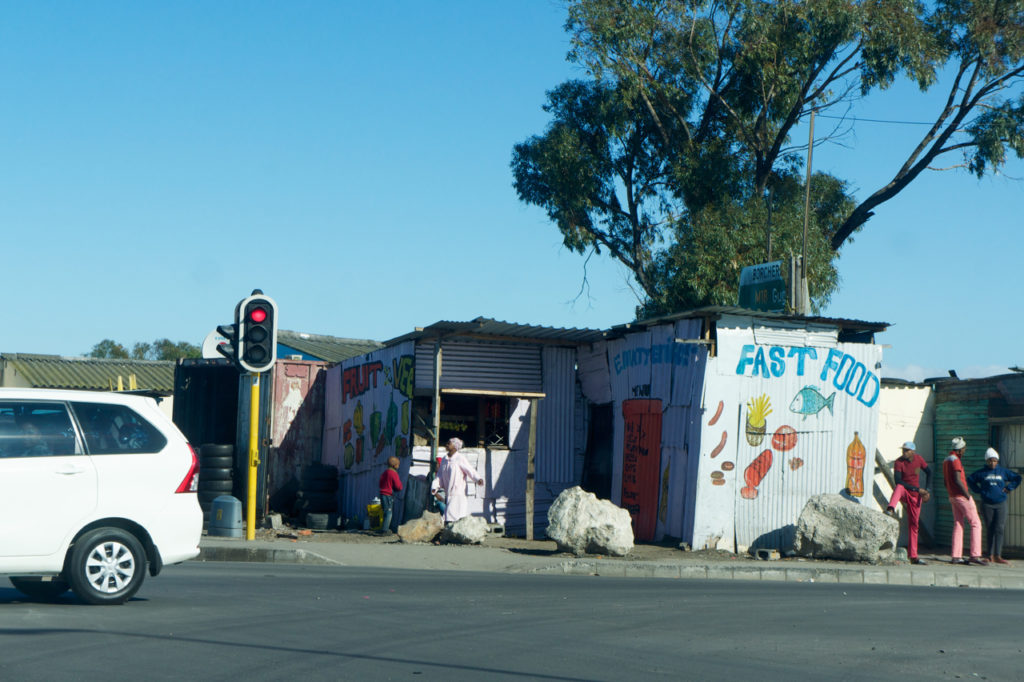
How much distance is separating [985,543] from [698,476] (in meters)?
6.19

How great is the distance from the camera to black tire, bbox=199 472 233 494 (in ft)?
65.3

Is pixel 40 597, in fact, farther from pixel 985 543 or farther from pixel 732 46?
pixel 732 46

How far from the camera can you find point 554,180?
114ft

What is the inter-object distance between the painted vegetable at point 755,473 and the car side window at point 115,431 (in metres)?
10.5

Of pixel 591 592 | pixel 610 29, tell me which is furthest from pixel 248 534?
pixel 610 29

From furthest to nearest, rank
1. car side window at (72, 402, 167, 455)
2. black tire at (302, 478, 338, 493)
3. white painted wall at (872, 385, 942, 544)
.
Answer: black tire at (302, 478, 338, 493), white painted wall at (872, 385, 942, 544), car side window at (72, 402, 167, 455)

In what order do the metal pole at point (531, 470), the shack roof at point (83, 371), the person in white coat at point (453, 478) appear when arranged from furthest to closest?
the shack roof at point (83, 371), the metal pole at point (531, 470), the person in white coat at point (453, 478)

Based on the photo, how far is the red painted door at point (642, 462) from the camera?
59.3ft

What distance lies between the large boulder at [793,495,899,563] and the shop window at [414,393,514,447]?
6.06 metres

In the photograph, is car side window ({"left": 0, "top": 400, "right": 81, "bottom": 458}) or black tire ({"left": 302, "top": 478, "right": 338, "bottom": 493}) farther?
black tire ({"left": 302, "top": 478, "right": 338, "bottom": 493})

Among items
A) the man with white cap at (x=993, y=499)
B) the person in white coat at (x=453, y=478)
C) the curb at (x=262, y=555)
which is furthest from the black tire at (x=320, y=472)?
the man with white cap at (x=993, y=499)

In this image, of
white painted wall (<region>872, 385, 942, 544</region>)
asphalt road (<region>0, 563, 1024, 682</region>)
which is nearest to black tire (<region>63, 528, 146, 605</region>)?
asphalt road (<region>0, 563, 1024, 682</region>)

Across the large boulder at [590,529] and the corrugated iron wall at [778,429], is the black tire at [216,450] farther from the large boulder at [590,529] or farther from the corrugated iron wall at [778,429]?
the corrugated iron wall at [778,429]

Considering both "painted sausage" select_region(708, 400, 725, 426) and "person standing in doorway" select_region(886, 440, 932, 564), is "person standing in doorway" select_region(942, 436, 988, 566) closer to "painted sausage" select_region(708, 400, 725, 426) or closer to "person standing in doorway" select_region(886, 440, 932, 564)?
"person standing in doorway" select_region(886, 440, 932, 564)
